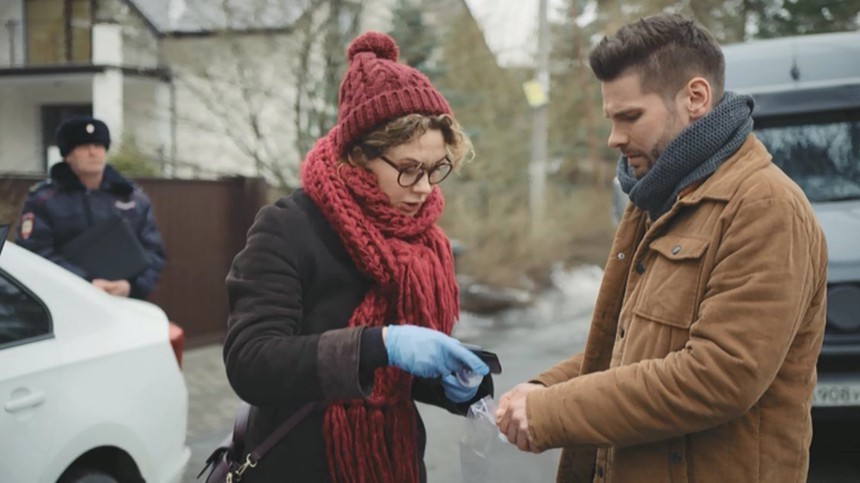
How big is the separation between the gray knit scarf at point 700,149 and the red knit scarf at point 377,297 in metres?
0.59

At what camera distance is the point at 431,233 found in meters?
2.26

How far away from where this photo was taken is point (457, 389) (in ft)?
7.12

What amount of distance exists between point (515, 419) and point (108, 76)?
1628 centimetres

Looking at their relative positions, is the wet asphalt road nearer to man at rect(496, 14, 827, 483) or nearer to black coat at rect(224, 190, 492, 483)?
man at rect(496, 14, 827, 483)

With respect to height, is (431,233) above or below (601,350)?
above

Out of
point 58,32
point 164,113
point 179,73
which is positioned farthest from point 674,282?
point 58,32

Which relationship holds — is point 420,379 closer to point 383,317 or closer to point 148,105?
point 383,317

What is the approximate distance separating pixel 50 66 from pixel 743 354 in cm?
1859

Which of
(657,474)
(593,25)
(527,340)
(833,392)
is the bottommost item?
(527,340)

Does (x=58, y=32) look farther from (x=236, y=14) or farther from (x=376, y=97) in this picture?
(x=376, y=97)

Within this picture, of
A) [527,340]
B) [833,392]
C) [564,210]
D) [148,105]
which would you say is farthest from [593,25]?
[833,392]

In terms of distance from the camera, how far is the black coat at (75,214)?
4.68 meters

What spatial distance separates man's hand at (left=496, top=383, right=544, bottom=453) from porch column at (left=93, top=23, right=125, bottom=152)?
15371 millimetres

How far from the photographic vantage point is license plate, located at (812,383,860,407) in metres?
4.54
